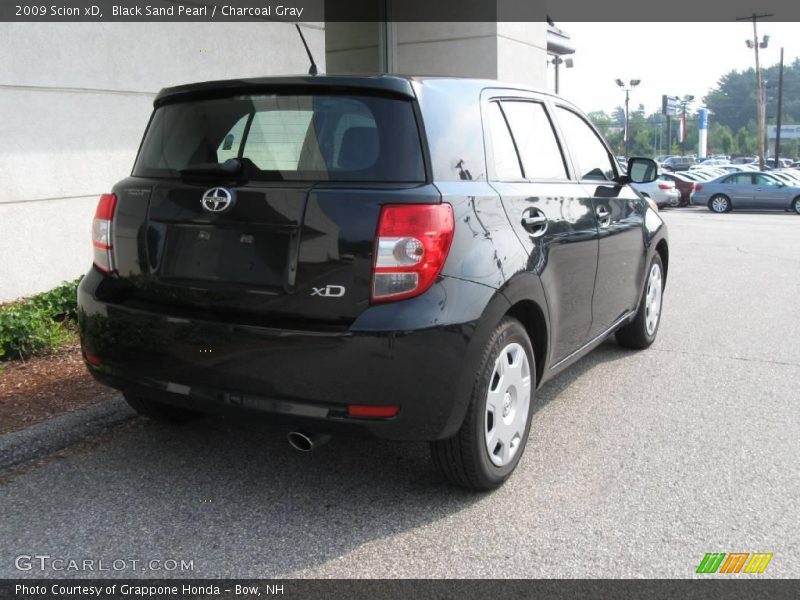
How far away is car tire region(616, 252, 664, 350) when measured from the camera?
5.98 metres

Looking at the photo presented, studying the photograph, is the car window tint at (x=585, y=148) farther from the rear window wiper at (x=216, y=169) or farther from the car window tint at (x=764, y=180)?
the car window tint at (x=764, y=180)

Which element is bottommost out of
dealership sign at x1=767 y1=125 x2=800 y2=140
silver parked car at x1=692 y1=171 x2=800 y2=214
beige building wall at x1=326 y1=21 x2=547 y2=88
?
silver parked car at x1=692 y1=171 x2=800 y2=214

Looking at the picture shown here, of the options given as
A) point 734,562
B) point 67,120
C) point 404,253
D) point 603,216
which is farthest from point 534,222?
point 67,120

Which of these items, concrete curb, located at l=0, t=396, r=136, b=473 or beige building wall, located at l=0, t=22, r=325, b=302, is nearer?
concrete curb, located at l=0, t=396, r=136, b=473

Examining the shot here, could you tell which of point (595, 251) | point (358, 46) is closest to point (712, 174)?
point (358, 46)

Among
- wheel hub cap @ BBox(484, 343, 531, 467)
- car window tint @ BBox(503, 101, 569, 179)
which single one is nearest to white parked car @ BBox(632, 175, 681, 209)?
car window tint @ BBox(503, 101, 569, 179)

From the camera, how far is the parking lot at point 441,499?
3.02 meters

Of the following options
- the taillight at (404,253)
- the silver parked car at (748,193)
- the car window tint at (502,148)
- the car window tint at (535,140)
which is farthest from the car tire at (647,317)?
the silver parked car at (748,193)

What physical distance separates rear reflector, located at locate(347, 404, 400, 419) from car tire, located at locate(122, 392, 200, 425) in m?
1.45

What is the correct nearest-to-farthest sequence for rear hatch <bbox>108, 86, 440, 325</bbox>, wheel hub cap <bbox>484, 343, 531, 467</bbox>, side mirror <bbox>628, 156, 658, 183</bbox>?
rear hatch <bbox>108, 86, 440, 325</bbox> < wheel hub cap <bbox>484, 343, 531, 467</bbox> < side mirror <bbox>628, 156, 658, 183</bbox>

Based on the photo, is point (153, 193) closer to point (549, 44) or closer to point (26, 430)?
point (26, 430)

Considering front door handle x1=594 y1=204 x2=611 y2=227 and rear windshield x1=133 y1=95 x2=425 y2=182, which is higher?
rear windshield x1=133 y1=95 x2=425 y2=182

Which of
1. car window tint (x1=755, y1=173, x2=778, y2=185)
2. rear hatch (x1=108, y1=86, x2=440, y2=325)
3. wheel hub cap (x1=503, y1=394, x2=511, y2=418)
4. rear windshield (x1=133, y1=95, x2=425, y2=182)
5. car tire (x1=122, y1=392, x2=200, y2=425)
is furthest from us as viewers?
car window tint (x1=755, y1=173, x2=778, y2=185)

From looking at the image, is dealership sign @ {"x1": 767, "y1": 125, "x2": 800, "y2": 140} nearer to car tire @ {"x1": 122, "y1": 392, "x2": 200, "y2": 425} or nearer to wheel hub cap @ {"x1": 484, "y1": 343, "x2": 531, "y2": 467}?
wheel hub cap @ {"x1": 484, "y1": 343, "x2": 531, "y2": 467}
